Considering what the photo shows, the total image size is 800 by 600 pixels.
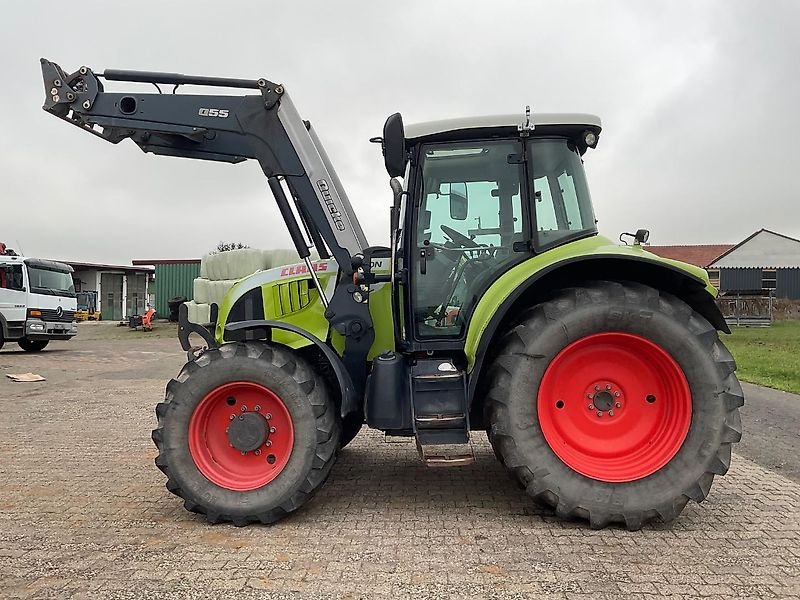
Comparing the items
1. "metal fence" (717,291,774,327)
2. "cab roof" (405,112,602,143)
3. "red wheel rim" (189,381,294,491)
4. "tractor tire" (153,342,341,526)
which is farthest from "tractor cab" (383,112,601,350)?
"metal fence" (717,291,774,327)

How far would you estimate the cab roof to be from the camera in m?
4.22

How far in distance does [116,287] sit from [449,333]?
1742 inches

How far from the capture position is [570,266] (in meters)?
4.08

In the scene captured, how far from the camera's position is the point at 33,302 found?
1734 cm

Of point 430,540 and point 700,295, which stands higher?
point 700,295

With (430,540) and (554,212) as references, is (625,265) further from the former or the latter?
(430,540)

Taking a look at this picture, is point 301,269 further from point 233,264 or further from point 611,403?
point 233,264

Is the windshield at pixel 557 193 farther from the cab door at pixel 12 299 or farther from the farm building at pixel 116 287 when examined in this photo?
the farm building at pixel 116 287

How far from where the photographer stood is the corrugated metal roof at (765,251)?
42812mm

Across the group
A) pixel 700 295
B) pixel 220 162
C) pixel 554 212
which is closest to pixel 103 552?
pixel 220 162

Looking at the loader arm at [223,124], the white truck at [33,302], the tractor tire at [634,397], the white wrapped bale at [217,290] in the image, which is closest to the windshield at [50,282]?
the white truck at [33,302]

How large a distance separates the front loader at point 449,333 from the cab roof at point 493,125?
1cm

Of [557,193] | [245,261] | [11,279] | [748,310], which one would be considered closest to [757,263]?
[748,310]

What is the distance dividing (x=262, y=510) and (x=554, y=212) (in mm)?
2727
